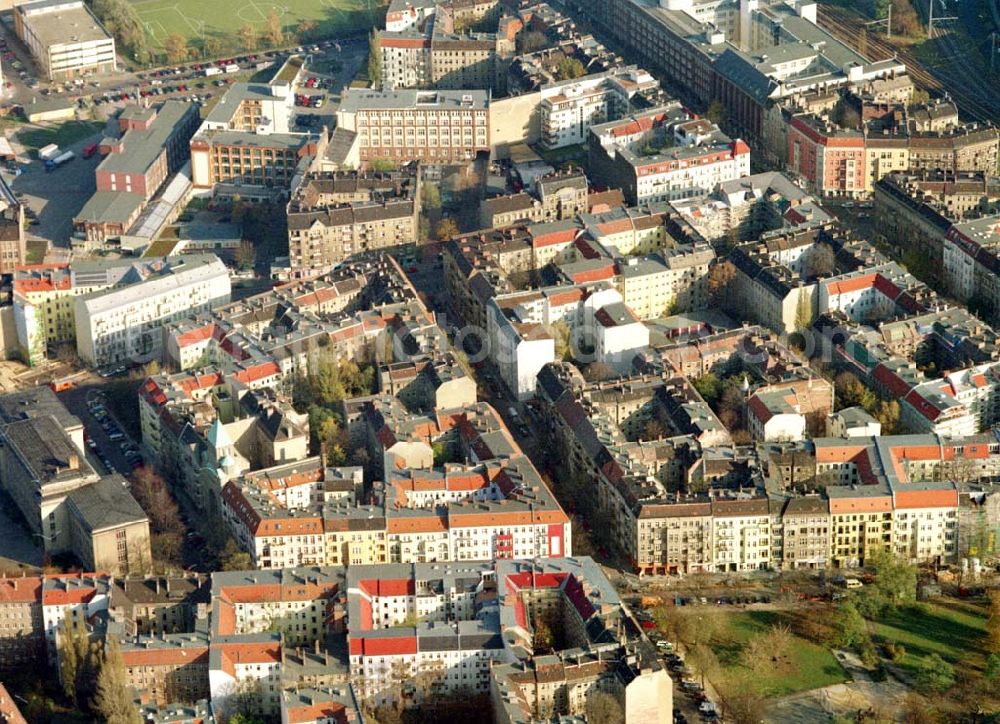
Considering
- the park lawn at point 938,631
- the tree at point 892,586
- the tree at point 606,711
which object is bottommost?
the park lawn at point 938,631

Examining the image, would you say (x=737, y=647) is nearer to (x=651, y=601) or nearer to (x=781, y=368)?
(x=651, y=601)

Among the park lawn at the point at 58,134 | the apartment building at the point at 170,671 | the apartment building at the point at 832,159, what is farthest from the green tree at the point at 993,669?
the park lawn at the point at 58,134


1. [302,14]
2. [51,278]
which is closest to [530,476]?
[51,278]

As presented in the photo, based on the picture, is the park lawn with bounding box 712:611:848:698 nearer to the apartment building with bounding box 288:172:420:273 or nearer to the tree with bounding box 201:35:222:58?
the apartment building with bounding box 288:172:420:273

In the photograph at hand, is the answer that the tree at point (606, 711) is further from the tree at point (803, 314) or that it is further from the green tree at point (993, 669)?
the tree at point (803, 314)

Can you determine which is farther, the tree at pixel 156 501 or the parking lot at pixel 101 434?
the parking lot at pixel 101 434

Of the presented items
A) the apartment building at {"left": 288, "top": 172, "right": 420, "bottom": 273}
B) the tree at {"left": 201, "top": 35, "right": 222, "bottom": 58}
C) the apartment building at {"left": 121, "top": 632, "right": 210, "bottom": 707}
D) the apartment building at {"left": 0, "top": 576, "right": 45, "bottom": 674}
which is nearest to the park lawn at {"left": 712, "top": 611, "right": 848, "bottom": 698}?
the apartment building at {"left": 121, "top": 632, "right": 210, "bottom": 707}
